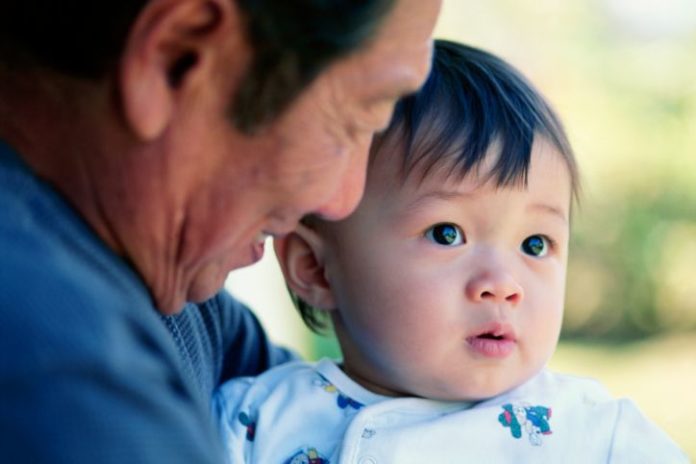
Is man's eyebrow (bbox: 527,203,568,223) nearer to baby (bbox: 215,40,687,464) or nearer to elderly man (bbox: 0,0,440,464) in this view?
baby (bbox: 215,40,687,464)

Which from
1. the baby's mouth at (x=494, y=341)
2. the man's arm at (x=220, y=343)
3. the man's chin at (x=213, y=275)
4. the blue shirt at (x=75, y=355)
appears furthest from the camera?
the baby's mouth at (x=494, y=341)

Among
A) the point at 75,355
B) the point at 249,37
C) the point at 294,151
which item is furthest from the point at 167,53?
the point at 75,355

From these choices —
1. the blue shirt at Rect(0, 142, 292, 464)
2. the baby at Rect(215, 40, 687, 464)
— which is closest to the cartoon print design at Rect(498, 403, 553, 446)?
the baby at Rect(215, 40, 687, 464)

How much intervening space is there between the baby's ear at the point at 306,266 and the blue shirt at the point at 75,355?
2.57 ft

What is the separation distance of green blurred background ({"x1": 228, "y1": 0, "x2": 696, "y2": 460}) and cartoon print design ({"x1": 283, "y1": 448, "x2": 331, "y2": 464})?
4.75 m

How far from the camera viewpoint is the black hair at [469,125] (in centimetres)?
191

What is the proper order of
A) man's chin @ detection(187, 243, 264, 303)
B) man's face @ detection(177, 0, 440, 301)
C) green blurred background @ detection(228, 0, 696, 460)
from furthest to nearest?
green blurred background @ detection(228, 0, 696, 460)
man's chin @ detection(187, 243, 264, 303)
man's face @ detection(177, 0, 440, 301)

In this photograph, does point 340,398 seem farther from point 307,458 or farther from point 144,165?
point 144,165

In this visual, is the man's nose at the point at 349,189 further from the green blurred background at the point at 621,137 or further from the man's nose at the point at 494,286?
the green blurred background at the point at 621,137

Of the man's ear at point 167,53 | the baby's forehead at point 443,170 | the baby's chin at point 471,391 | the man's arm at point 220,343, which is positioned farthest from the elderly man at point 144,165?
the baby's chin at point 471,391

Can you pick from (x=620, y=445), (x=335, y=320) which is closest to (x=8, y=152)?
(x=335, y=320)

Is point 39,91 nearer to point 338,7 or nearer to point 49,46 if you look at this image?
point 49,46

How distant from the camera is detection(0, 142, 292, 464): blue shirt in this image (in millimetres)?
1024

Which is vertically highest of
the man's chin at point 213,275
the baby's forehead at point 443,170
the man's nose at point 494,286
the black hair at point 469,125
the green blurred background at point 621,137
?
the black hair at point 469,125
